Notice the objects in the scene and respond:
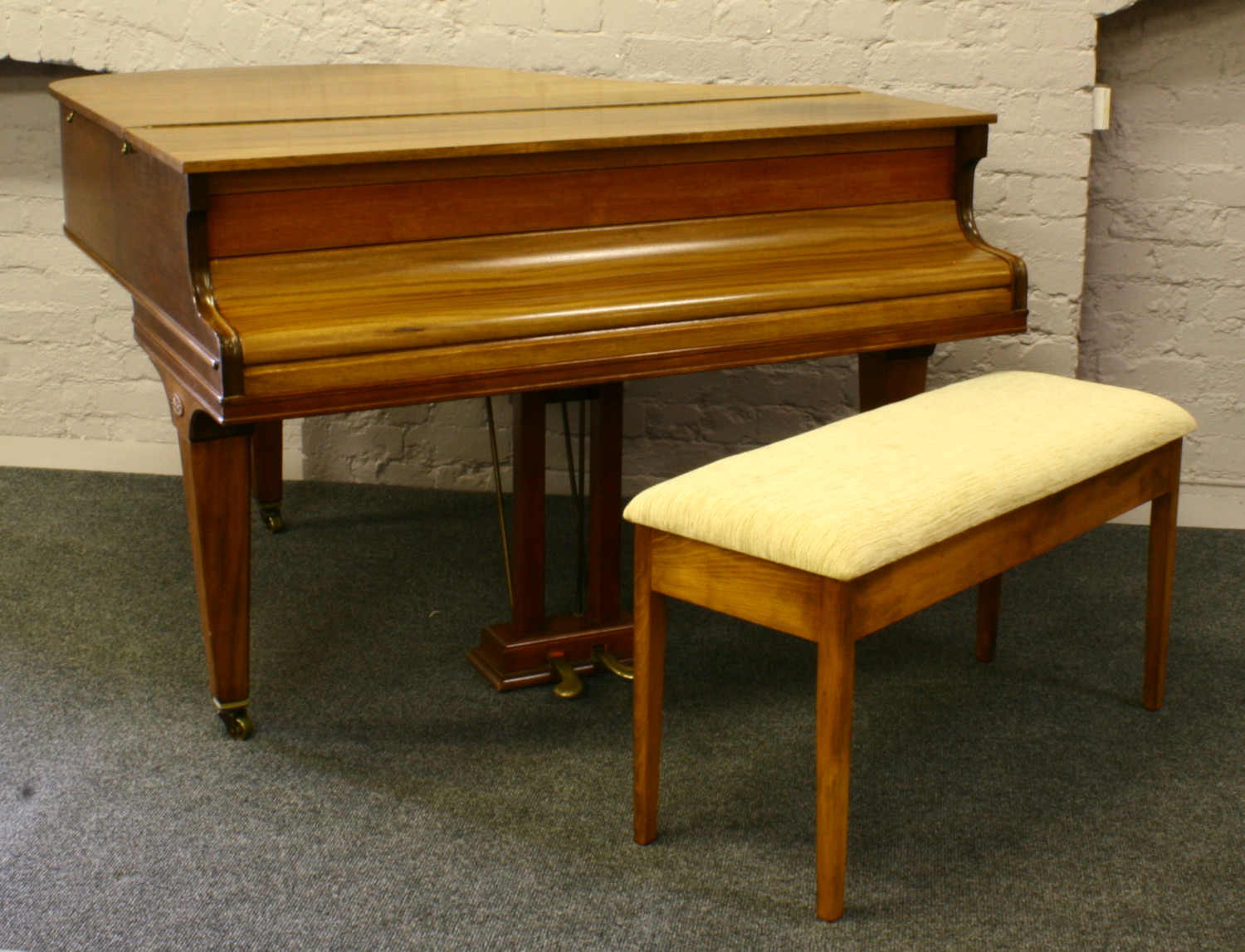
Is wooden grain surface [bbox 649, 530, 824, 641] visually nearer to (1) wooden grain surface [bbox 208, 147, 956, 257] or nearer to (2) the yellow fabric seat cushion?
(2) the yellow fabric seat cushion

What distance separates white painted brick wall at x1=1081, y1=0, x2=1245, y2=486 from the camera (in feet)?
9.51

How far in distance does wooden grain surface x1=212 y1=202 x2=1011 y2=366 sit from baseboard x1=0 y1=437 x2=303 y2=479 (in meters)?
1.79

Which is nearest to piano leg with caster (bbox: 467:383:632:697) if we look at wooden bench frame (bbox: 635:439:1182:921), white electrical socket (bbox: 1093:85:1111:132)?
wooden bench frame (bbox: 635:439:1182:921)

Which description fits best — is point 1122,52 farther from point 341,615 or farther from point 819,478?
point 341,615

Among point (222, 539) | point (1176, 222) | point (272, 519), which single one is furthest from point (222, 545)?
point (1176, 222)

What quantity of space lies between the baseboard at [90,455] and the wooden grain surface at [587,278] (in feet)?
5.86

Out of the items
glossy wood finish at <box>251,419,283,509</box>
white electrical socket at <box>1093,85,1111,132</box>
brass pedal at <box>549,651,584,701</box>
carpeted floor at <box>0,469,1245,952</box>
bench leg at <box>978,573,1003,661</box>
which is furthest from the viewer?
glossy wood finish at <box>251,419,283,509</box>

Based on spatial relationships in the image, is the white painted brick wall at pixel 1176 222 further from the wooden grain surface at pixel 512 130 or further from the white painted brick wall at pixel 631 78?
the wooden grain surface at pixel 512 130

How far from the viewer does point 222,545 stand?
78.6 inches

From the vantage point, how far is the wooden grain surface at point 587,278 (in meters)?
1.80

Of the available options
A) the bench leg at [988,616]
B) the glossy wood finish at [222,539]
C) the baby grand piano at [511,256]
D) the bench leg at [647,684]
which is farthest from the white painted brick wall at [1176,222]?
the glossy wood finish at [222,539]

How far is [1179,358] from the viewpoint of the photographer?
3.08 metres

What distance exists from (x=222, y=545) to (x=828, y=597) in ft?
3.02

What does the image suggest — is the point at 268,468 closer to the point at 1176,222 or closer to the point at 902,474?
the point at 902,474
